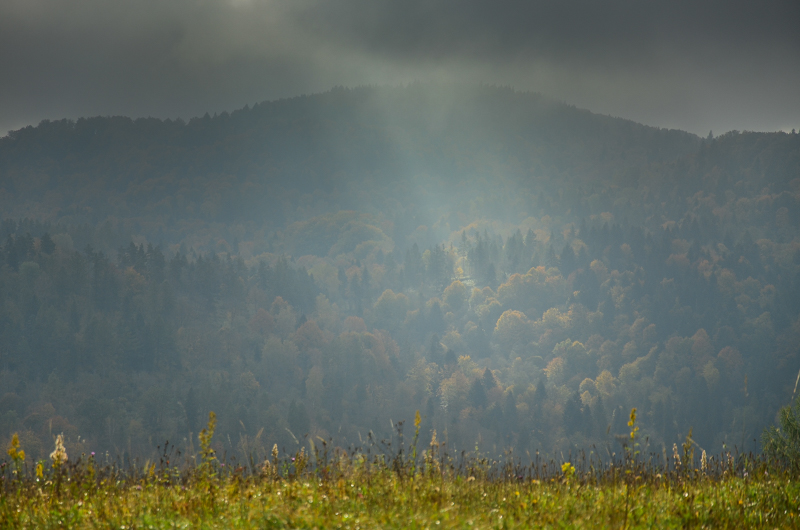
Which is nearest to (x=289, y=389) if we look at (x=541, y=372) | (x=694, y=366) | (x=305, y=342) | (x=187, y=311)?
(x=305, y=342)

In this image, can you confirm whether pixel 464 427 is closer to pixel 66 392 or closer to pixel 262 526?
pixel 66 392

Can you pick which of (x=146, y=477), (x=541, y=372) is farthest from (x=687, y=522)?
(x=541, y=372)

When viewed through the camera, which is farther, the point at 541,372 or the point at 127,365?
the point at 541,372

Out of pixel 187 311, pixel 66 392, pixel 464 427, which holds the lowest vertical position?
pixel 464 427

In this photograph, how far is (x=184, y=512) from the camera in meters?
6.15

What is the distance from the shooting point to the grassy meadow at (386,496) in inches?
235

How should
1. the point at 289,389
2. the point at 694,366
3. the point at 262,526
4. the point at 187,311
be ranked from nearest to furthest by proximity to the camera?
the point at 262,526
the point at 289,389
the point at 187,311
the point at 694,366

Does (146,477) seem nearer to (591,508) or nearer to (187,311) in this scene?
(591,508)

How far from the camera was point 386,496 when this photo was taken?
21.1 ft

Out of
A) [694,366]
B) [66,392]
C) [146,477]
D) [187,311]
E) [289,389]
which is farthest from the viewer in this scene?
[694,366]

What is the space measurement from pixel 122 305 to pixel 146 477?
172 metres

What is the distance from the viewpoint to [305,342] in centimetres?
17700

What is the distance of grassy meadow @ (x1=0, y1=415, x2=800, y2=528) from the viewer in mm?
5961

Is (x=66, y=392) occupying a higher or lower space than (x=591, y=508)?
lower
